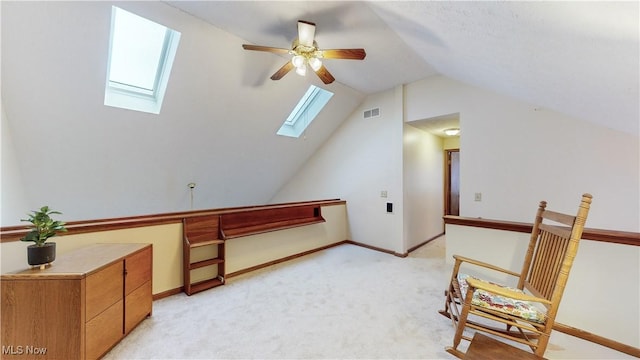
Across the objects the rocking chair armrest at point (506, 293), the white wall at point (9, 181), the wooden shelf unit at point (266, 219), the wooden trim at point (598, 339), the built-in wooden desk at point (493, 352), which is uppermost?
the white wall at point (9, 181)

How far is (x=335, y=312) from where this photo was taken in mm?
2369

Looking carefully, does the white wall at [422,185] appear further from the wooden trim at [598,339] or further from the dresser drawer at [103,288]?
the dresser drawer at [103,288]

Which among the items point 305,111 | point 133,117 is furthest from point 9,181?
point 305,111

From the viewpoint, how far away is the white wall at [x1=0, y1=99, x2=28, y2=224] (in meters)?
2.42

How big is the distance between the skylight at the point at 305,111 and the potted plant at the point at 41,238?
3.24 metres

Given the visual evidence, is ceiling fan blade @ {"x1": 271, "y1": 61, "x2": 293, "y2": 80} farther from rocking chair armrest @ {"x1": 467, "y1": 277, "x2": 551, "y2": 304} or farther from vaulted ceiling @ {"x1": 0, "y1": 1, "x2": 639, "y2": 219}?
rocking chair armrest @ {"x1": 467, "y1": 277, "x2": 551, "y2": 304}

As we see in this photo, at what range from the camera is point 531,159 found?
3006 mm

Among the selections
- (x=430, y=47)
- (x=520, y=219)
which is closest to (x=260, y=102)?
(x=430, y=47)

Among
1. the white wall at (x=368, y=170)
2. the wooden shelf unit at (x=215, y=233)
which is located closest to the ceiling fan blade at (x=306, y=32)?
the wooden shelf unit at (x=215, y=233)

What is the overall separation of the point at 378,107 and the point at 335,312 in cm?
342

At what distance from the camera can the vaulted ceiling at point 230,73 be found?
1.55 m

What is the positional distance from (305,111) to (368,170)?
5.34 feet

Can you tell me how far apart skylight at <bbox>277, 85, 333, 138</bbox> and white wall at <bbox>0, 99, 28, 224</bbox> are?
317 centimetres

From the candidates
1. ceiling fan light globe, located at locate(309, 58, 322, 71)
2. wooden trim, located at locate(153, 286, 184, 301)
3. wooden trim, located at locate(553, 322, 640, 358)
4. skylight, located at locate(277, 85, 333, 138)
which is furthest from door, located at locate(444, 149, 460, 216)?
wooden trim, located at locate(153, 286, 184, 301)
